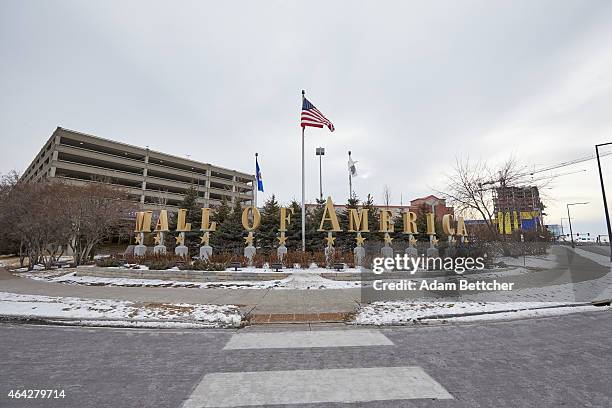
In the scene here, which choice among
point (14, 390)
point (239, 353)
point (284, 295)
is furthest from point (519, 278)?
point (14, 390)

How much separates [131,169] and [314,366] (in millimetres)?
59727

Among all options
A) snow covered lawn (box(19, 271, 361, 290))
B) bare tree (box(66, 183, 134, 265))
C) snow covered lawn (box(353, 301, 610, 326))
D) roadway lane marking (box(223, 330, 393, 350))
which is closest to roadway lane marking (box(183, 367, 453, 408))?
roadway lane marking (box(223, 330, 393, 350))

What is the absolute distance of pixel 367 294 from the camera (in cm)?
A: 978

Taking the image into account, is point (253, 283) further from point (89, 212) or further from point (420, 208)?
point (420, 208)

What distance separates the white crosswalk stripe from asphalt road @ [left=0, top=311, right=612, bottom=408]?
0.01 metres

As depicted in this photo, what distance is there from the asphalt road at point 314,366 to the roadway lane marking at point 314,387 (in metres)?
0.01

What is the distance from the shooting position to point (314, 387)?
346 cm

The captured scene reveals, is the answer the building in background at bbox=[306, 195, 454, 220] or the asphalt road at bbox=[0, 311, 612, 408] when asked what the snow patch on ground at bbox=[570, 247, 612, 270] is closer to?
the building in background at bbox=[306, 195, 454, 220]

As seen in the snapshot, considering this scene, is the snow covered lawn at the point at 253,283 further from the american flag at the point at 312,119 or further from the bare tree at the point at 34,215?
the american flag at the point at 312,119

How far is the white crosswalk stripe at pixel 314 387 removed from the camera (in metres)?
3.16

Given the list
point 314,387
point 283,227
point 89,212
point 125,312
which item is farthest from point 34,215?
point 314,387

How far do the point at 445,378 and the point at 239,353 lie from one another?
3.03 metres

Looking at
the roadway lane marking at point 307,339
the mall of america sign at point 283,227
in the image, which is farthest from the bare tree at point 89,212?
the roadway lane marking at point 307,339

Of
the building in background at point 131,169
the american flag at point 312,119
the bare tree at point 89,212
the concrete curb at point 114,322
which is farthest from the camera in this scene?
the building in background at point 131,169
